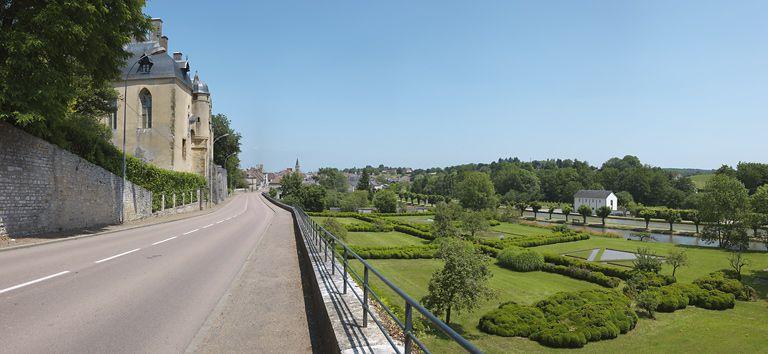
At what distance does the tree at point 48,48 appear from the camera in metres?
14.9

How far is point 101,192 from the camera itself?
2361 cm

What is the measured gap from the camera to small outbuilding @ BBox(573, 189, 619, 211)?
11494 cm

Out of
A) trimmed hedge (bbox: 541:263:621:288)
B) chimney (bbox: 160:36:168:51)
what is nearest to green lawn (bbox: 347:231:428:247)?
trimmed hedge (bbox: 541:263:621:288)

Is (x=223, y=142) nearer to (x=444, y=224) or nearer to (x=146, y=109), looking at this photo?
(x=146, y=109)

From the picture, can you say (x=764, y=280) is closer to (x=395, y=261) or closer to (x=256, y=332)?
(x=395, y=261)

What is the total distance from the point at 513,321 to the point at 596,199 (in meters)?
108

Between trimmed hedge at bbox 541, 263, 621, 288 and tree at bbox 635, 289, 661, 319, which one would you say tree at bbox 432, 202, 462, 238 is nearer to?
trimmed hedge at bbox 541, 263, 621, 288

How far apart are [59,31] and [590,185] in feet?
490

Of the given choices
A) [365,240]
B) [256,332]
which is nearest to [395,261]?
[365,240]

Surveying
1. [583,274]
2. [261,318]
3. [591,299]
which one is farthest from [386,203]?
[261,318]

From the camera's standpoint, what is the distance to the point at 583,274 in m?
32.5

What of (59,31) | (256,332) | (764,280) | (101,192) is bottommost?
(764,280)

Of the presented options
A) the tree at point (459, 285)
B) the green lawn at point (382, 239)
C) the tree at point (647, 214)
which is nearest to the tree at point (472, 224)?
the green lawn at point (382, 239)

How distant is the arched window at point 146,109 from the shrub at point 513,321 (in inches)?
1569
